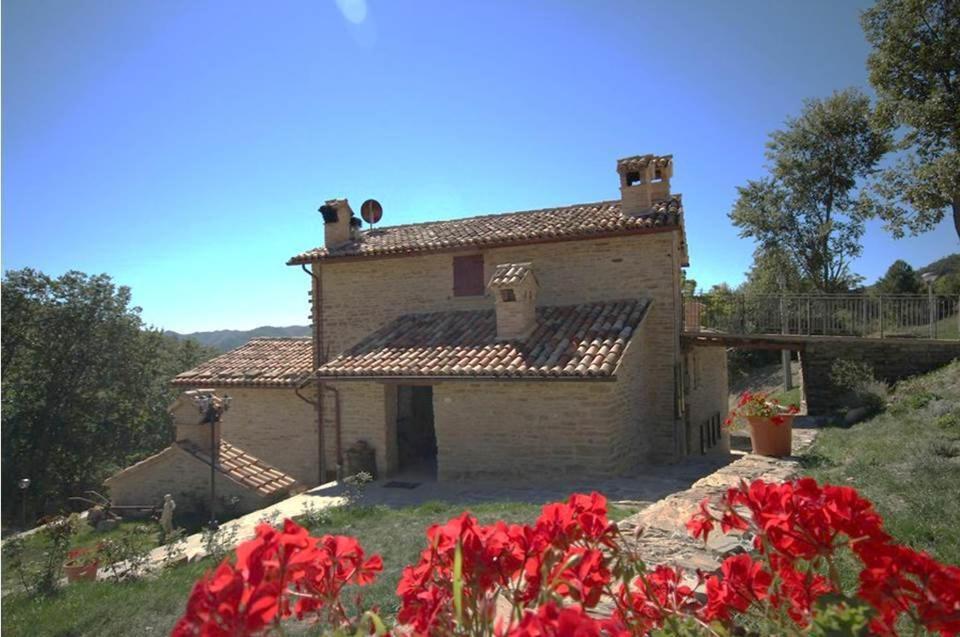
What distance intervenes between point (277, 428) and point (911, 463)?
12923mm

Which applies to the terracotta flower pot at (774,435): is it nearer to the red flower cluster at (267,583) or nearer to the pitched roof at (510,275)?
the pitched roof at (510,275)

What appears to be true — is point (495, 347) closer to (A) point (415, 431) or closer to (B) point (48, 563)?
(A) point (415, 431)

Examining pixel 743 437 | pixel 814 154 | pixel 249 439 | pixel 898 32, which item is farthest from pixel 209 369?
pixel 814 154

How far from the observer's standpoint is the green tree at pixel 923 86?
13383 millimetres

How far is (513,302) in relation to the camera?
11422 millimetres

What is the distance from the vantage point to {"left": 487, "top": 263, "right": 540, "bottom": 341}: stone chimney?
11.3 metres

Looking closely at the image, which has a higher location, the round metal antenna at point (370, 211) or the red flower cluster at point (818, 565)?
the round metal antenna at point (370, 211)

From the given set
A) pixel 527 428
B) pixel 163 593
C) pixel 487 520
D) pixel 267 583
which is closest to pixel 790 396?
pixel 527 428

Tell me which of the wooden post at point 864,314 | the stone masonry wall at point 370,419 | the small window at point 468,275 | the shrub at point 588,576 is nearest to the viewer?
the shrub at point 588,576

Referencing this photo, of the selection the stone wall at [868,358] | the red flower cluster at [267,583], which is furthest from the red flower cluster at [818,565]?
the stone wall at [868,358]

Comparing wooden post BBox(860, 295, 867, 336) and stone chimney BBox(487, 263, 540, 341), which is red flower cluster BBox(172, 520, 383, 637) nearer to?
stone chimney BBox(487, 263, 540, 341)

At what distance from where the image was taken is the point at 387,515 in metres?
7.81

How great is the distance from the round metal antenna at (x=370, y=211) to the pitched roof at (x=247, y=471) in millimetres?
8139

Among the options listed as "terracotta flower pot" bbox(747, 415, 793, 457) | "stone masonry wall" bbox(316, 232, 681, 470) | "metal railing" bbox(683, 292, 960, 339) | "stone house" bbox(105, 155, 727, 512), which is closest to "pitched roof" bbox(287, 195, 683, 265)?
"stone house" bbox(105, 155, 727, 512)
